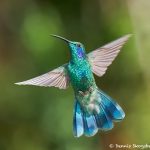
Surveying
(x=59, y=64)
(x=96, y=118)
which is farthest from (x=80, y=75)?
(x=59, y=64)

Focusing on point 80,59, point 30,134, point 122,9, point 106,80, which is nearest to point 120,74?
point 106,80

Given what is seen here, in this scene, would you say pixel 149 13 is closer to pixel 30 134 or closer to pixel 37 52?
pixel 37 52

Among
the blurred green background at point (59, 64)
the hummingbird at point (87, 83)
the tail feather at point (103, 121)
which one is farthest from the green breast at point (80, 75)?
the blurred green background at point (59, 64)

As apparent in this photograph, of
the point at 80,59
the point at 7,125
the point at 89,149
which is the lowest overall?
the point at 89,149

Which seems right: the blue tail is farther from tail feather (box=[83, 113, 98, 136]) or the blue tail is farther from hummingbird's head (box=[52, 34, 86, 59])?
hummingbird's head (box=[52, 34, 86, 59])

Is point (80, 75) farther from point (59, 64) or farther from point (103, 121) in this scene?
point (59, 64)

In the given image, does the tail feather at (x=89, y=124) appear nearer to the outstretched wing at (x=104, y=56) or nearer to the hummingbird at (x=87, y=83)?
the hummingbird at (x=87, y=83)

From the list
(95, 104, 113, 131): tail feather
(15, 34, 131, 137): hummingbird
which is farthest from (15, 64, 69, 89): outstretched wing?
(95, 104, 113, 131): tail feather
